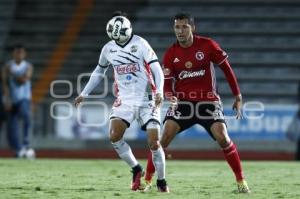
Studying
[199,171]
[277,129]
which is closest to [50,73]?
[277,129]

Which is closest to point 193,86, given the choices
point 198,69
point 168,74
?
point 198,69

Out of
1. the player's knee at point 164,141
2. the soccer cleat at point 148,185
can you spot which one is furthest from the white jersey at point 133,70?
the soccer cleat at point 148,185

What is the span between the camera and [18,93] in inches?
664

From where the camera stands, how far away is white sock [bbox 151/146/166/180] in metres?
9.34

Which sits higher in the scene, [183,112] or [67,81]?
[67,81]

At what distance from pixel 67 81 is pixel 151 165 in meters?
12.6

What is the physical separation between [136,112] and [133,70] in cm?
47

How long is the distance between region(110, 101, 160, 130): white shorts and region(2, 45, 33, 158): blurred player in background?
23.9 feet

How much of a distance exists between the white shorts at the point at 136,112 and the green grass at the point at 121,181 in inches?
31.0

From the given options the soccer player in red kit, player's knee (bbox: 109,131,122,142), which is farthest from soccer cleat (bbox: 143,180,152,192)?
player's knee (bbox: 109,131,122,142)

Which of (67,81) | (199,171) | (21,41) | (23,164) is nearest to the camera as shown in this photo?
(199,171)

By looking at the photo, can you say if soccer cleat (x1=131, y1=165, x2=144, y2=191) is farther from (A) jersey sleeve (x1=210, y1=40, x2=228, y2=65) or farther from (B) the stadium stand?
(B) the stadium stand

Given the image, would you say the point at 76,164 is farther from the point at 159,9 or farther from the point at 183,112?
the point at 159,9

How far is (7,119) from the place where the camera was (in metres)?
18.3
